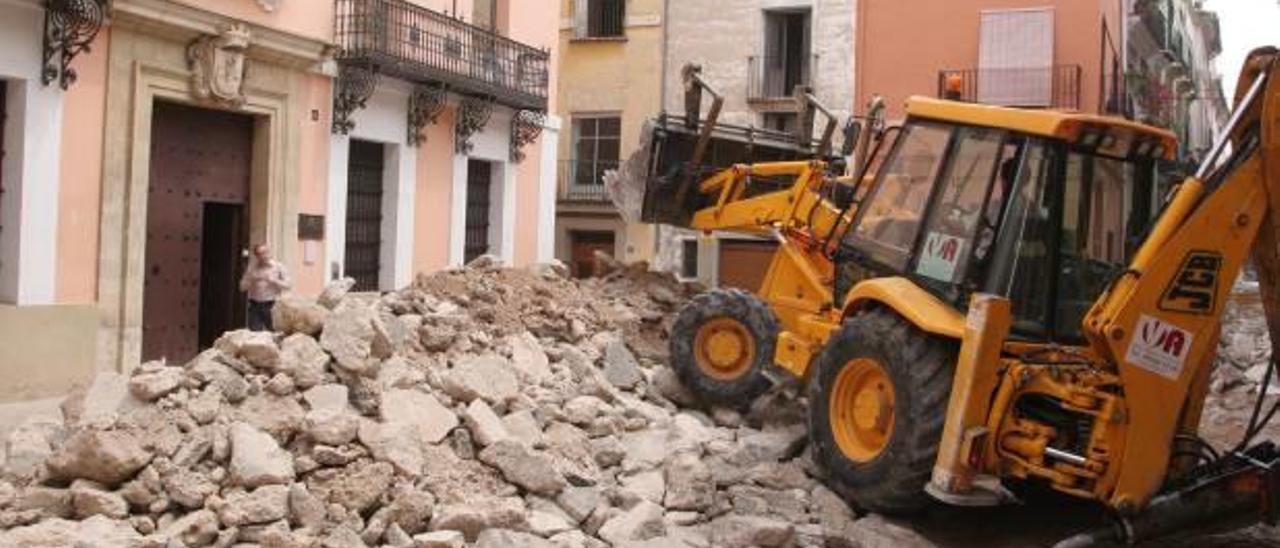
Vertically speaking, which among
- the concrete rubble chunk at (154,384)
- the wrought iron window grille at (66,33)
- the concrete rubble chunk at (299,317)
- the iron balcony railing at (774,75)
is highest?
the iron balcony railing at (774,75)

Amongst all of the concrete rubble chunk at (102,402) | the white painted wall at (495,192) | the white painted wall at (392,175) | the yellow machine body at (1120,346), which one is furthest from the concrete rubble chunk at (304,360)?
the white painted wall at (495,192)

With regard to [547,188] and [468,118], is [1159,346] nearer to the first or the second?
[468,118]

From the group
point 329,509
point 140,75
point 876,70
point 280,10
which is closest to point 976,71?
point 876,70

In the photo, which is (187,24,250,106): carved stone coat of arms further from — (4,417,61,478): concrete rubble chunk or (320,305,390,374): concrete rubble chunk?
(4,417,61,478): concrete rubble chunk

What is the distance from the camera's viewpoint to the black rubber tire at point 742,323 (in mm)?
8922

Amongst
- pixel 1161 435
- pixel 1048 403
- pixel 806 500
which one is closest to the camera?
pixel 1161 435

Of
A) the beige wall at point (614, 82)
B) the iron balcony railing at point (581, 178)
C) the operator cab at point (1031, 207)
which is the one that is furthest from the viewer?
the iron balcony railing at point (581, 178)

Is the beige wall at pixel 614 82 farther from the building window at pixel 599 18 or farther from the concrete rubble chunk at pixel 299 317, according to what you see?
the concrete rubble chunk at pixel 299 317

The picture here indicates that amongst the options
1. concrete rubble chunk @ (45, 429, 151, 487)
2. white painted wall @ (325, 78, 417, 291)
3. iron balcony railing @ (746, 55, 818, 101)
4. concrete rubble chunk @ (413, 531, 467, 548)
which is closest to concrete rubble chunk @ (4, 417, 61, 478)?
concrete rubble chunk @ (45, 429, 151, 487)

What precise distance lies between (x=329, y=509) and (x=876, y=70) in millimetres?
18310

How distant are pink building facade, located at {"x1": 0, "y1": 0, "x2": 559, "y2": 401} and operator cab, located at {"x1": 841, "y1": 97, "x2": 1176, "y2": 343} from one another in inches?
283

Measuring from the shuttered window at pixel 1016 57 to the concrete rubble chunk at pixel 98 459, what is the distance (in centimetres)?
1787

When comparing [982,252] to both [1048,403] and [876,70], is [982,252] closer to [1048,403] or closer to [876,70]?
[1048,403]

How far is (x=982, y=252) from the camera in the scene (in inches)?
269
